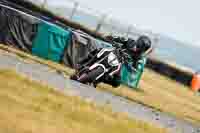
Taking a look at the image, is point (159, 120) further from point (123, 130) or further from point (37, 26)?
point (37, 26)

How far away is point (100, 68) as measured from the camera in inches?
569

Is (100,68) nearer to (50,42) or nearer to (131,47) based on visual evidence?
(131,47)

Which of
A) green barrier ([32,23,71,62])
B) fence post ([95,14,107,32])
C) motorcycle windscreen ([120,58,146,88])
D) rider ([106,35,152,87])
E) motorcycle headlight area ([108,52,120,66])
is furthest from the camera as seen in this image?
fence post ([95,14,107,32])

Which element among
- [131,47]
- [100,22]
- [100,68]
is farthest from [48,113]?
[100,22]

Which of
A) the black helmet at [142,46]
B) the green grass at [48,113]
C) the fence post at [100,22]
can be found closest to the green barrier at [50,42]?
the black helmet at [142,46]

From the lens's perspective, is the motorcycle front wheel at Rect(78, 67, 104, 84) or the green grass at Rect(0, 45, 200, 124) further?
the green grass at Rect(0, 45, 200, 124)

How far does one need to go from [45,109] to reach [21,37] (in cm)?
1140

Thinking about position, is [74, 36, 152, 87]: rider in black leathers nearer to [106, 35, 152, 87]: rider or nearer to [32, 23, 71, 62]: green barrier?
[106, 35, 152, 87]: rider

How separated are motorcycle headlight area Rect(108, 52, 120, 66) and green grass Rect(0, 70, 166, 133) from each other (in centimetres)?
340

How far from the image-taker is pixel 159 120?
41.9 feet

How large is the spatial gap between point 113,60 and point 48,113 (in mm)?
6104

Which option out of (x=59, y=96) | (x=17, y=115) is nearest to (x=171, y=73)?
(x=59, y=96)

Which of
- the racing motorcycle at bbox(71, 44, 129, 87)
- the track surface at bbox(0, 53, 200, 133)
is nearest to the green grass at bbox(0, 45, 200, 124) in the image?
the racing motorcycle at bbox(71, 44, 129, 87)

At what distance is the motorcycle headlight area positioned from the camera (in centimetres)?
1451
